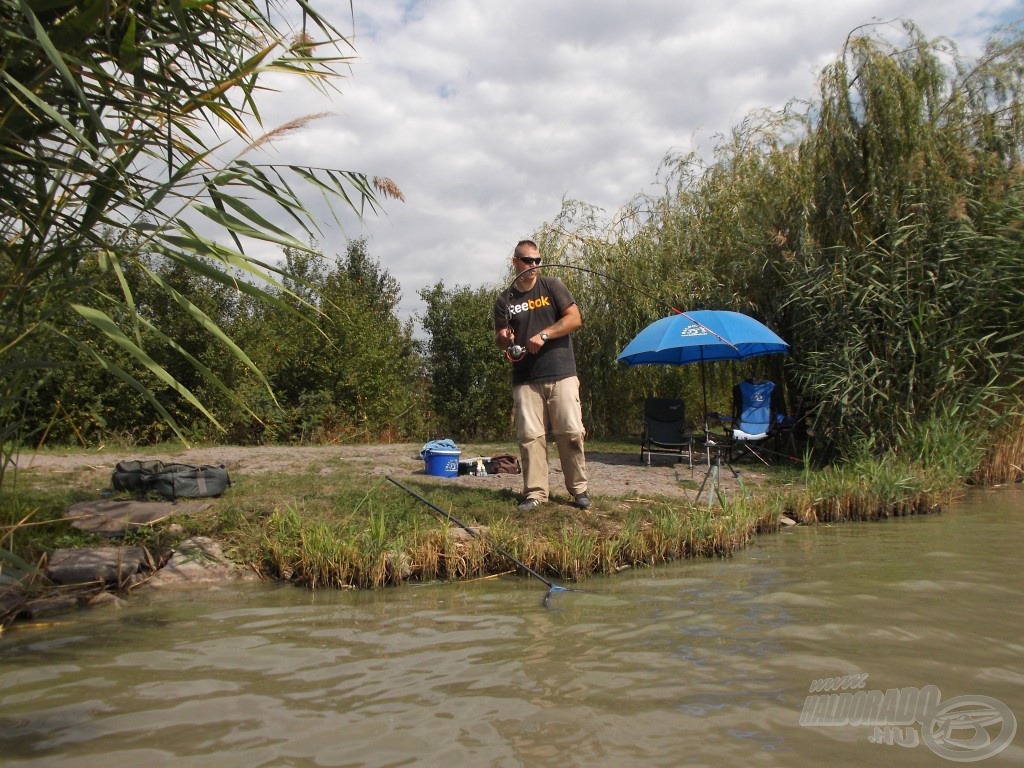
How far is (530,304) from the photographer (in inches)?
257

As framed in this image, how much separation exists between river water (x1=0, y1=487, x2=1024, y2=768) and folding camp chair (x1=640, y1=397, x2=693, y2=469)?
5.92 metres

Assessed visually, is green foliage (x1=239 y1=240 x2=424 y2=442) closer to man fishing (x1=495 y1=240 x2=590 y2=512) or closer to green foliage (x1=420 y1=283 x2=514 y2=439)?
green foliage (x1=420 y1=283 x2=514 y2=439)

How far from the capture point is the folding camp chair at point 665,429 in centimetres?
1107

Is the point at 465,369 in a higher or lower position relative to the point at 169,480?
higher

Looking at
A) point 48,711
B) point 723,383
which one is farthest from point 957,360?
point 48,711

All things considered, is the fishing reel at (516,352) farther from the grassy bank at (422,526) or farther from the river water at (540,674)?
the river water at (540,674)

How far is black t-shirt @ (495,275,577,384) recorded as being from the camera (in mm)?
6438

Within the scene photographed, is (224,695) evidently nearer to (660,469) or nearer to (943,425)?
(660,469)

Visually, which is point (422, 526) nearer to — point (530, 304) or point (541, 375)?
point (541, 375)

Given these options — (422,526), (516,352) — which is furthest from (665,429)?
(422,526)

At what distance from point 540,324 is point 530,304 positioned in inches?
7.3

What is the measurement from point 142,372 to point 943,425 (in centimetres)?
1109

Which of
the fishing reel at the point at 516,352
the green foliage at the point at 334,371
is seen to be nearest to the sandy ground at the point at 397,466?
the fishing reel at the point at 516,352

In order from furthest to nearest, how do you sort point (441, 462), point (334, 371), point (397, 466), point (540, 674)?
point (334, 371) < point (397, 466) < point (441, 462) < point (540, 674)
